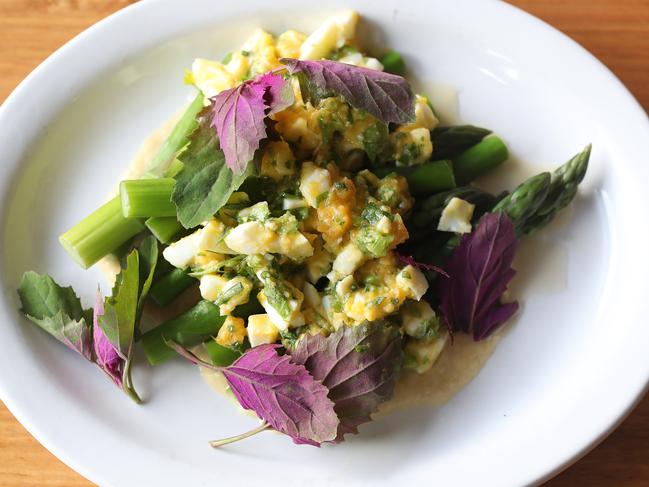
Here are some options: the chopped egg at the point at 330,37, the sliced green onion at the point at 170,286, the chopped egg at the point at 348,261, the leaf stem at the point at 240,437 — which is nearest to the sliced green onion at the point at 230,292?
the sliced green onion at the point at 170,286

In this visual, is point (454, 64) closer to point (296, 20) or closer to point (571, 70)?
point (571, 70)

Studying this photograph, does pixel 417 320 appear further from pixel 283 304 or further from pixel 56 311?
pixel 56 311

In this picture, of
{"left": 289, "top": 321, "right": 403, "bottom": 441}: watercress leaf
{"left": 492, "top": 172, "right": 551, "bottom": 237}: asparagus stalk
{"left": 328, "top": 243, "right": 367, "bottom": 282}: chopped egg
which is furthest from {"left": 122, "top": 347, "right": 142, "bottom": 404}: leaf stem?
{"left": 492, "top": 172, "right": 551, "bottom": 237}: asparagus stalk

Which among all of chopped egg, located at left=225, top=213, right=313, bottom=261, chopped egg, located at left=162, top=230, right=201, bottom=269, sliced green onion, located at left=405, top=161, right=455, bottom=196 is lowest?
chopped egg, located at left=162, top=230, right=201, bottom=269

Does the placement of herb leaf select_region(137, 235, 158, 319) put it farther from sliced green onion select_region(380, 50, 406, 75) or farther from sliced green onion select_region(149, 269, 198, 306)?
sliced green onion select_region(380, 50, 406, 75)

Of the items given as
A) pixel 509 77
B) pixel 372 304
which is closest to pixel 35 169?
pixel 372 304
